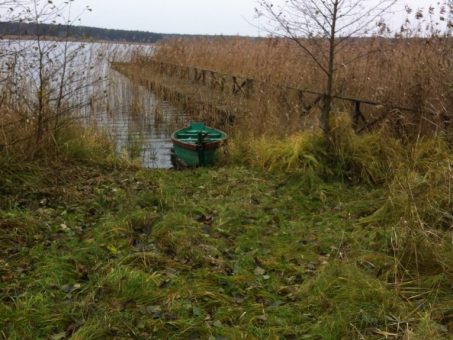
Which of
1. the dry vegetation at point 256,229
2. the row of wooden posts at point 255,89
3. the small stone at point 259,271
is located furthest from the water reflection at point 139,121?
the small stone at point 259,271

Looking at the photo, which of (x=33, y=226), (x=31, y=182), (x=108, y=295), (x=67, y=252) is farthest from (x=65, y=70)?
(x=108, y=295)

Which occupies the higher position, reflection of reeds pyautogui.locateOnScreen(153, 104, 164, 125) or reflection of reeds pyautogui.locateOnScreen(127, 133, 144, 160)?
reflection of reeds pyautogui.locateOnScreen(153, 104, 164, 125)

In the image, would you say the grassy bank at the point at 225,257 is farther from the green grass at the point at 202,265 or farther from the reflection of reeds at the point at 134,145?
the reflection of reeds at the point at 134,145

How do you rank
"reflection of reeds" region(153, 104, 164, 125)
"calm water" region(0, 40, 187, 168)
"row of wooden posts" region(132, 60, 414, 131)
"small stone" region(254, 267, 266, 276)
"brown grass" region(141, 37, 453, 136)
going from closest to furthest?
1. "small stone" region(254, 267, 266, 276)
2. "brown grass" region(141, 37, 453, 136)
3. "calm water" region(0, 40, 187, 168)
4. "row of wooden posts" region(132, 60, 414, 131)
5. "reflection of reeds" region(153, 104, 164, 125)

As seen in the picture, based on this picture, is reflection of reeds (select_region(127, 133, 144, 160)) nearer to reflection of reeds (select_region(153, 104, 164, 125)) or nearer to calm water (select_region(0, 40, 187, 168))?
calm water (select_region(0, 40, 187, 168))

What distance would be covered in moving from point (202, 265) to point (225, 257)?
12.2 inches

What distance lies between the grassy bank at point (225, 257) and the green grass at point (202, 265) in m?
0.01

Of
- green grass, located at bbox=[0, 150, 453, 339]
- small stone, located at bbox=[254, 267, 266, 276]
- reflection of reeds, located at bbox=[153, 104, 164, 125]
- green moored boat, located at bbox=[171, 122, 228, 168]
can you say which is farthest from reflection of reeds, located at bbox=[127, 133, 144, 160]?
small stone, located at bbox=[254, 267, 266, 276]

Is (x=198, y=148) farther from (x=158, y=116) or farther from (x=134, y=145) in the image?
(x=158, y=116)

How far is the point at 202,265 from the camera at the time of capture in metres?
4.11

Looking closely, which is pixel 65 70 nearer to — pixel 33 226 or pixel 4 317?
pixel 33 226

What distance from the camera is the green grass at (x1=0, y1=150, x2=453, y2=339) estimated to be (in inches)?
127

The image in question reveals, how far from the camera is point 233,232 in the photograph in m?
4.90

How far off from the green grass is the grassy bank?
12mm
